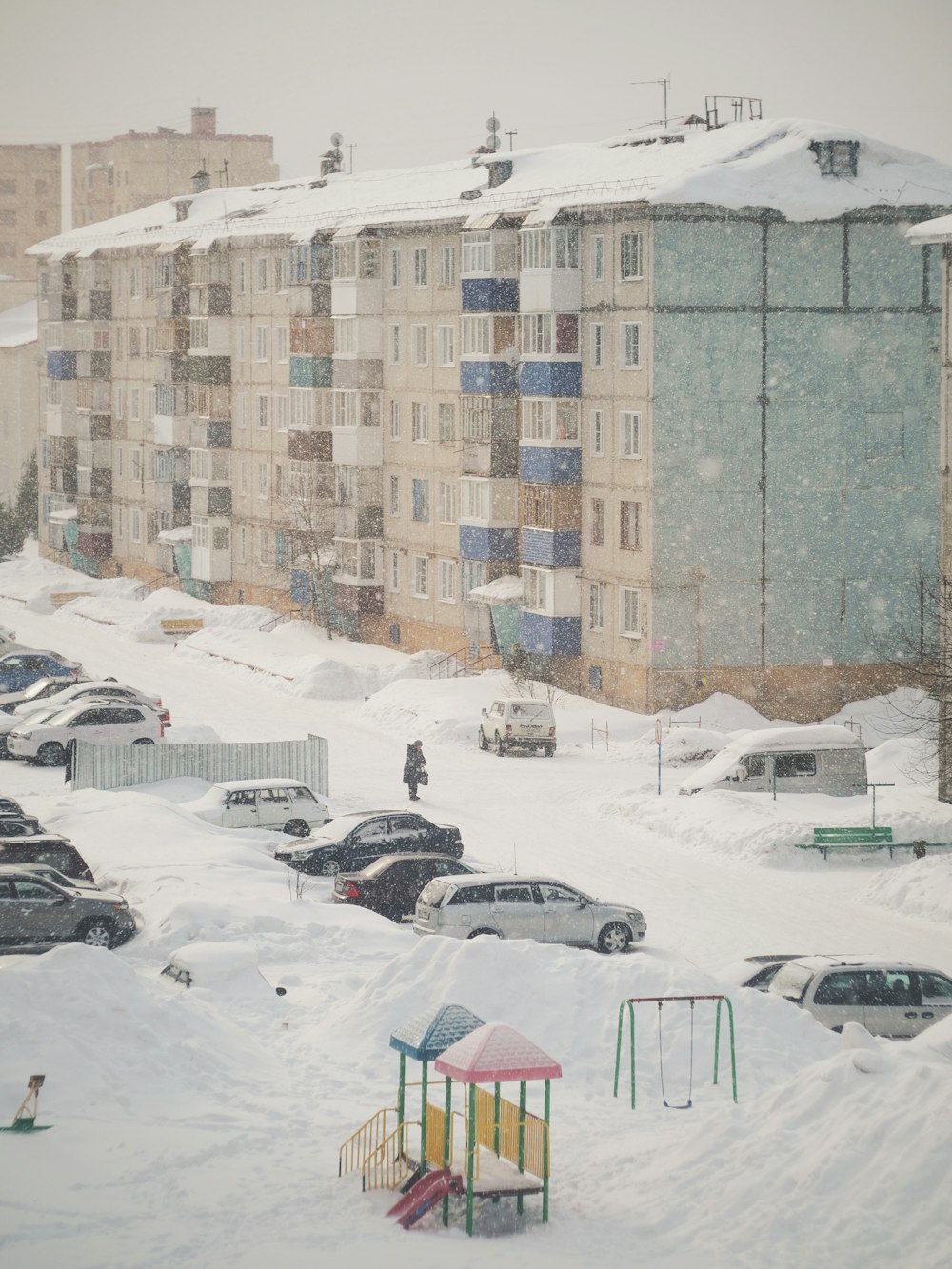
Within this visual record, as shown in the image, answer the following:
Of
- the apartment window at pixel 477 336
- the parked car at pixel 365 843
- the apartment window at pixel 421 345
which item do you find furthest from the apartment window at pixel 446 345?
the parked car at pixel 365 843

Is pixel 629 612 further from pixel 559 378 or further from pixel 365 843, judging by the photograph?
pixel 365 843

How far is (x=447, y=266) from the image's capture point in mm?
59594

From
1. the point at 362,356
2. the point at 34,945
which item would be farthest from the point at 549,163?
the point at 34,945

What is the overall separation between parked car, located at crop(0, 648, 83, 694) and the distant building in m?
75.4

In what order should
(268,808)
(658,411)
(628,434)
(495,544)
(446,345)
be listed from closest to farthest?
1. (268,808)
2. (658,411)
3. (628,434)
4. (495,544)
5. (446,345)

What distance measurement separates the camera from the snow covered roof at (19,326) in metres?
106

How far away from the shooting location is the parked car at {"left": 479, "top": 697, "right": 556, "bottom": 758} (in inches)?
1879

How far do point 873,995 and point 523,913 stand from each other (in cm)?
599

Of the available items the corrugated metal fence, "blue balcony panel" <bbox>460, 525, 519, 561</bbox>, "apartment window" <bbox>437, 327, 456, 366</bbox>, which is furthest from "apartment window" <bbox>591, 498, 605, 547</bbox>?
the corrugated metal fence

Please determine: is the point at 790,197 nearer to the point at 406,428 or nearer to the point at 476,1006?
the point at 406,428

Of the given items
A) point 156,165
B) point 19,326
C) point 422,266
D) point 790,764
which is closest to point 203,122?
point 156,165

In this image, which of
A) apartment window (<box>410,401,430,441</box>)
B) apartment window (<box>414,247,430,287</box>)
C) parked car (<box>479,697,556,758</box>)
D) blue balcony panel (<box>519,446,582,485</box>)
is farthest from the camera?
apartment window (<box>410,401,430,441</box>)

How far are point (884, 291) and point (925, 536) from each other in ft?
20.9

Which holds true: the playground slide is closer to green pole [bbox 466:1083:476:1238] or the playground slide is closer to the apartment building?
green pole [bbox 466:1083:476:1238]
